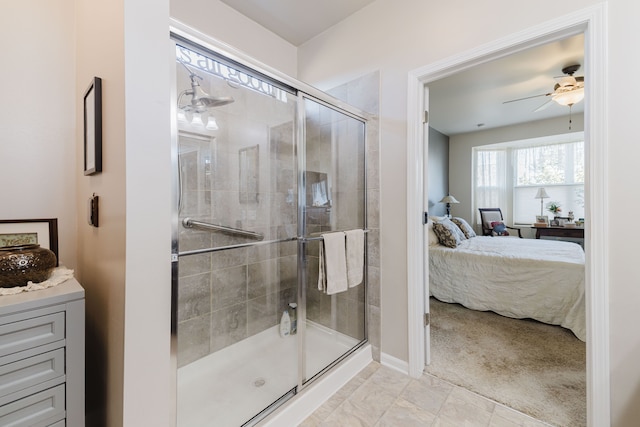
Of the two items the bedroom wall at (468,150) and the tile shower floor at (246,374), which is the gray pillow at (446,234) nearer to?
the tile shower floor at (246,374)

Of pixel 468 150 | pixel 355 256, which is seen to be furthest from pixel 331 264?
pixel 468 150

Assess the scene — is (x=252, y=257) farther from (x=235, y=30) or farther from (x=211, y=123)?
(x=235, y=30)

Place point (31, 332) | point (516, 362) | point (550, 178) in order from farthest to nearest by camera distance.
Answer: point (550, 178), point (516, 362), point (31, 332)

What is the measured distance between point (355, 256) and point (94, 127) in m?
1.60

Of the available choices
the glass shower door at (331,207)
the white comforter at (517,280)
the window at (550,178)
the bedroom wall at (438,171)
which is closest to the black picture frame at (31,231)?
the glass shower door at (331,207)

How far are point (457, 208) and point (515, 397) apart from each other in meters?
4.97

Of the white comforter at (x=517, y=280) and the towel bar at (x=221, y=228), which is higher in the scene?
the towel bar at (x=221, y=228)

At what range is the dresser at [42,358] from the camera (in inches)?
32.0

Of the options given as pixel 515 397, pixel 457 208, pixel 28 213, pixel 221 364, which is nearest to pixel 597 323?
pixel 515 397

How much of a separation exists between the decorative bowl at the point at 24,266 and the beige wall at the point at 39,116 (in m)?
0.47

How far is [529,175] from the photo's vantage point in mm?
5664

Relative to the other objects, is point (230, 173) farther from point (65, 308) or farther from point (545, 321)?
point (545, 321)

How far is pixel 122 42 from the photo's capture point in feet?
2.72

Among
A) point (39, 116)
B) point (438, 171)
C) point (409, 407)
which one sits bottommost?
point (409, 407)
